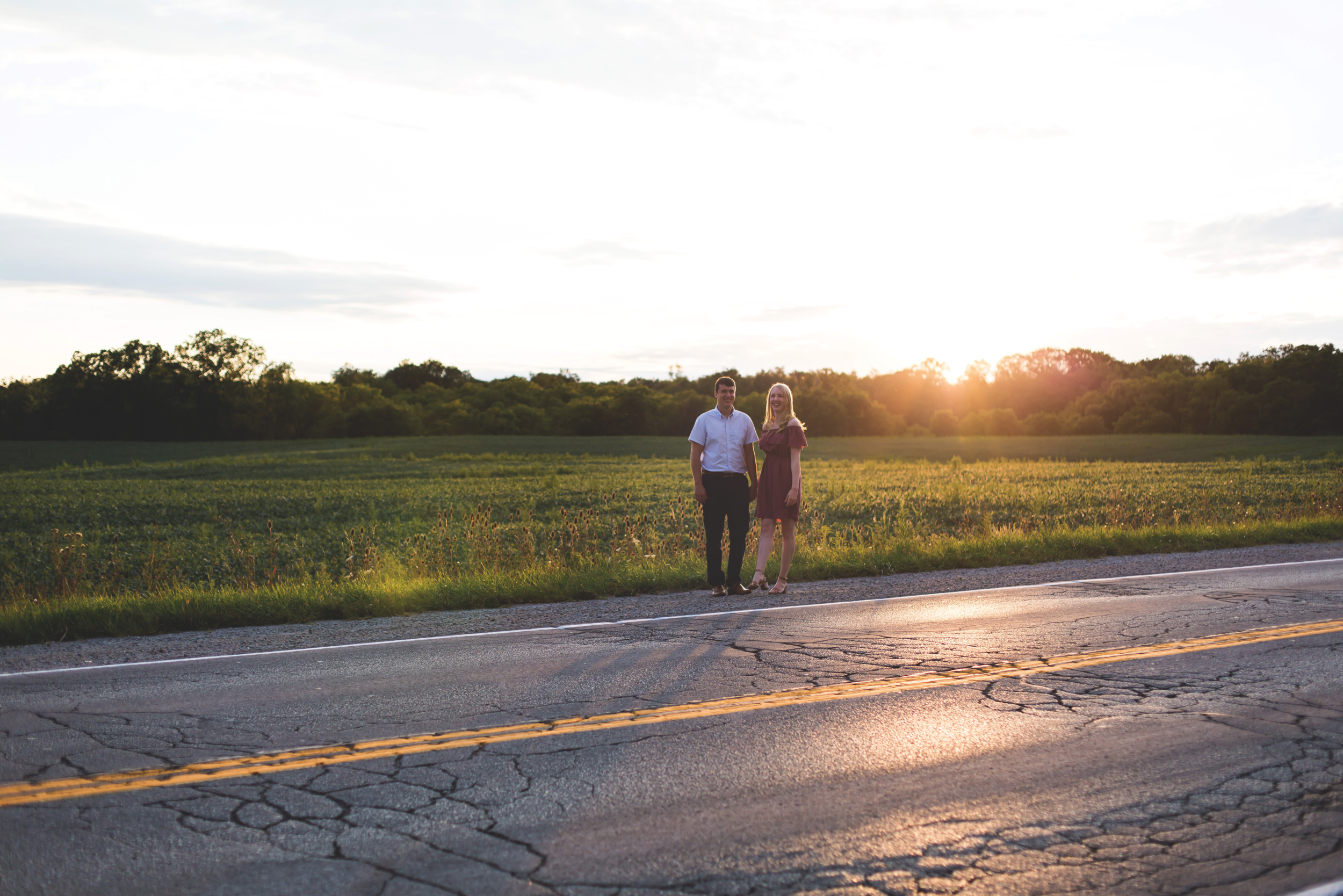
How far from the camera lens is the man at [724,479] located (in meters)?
9.77

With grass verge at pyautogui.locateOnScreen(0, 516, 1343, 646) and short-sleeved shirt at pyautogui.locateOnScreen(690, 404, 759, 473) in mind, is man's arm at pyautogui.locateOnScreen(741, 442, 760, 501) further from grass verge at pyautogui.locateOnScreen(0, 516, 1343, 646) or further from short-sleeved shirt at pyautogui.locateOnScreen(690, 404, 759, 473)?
grass verge at pyautogui.locateOnScreen(0, 516, 1343, 646)

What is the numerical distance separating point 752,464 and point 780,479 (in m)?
0.38

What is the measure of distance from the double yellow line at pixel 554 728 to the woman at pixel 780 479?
3567mm

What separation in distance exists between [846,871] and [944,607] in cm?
583

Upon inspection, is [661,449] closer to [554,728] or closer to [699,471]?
[699,471]

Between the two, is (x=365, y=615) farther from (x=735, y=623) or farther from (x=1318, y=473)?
(x=1318, y=473)

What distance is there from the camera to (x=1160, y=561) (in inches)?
482

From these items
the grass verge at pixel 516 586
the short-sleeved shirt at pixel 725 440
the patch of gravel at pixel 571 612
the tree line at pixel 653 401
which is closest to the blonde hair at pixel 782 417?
the short-sleeved shirt at pixel 725 440

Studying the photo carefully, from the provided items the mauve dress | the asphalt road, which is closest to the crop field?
the mauve dress

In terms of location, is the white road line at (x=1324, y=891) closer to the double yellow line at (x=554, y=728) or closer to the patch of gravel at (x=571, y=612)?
the double yellow line at (x=554, y=728)

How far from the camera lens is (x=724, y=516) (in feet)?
32.6

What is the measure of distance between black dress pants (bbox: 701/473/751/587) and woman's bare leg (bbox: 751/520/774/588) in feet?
0.66

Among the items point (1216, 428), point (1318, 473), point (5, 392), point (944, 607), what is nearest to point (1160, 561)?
point (944, 607)

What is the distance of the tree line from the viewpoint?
88062 mm
